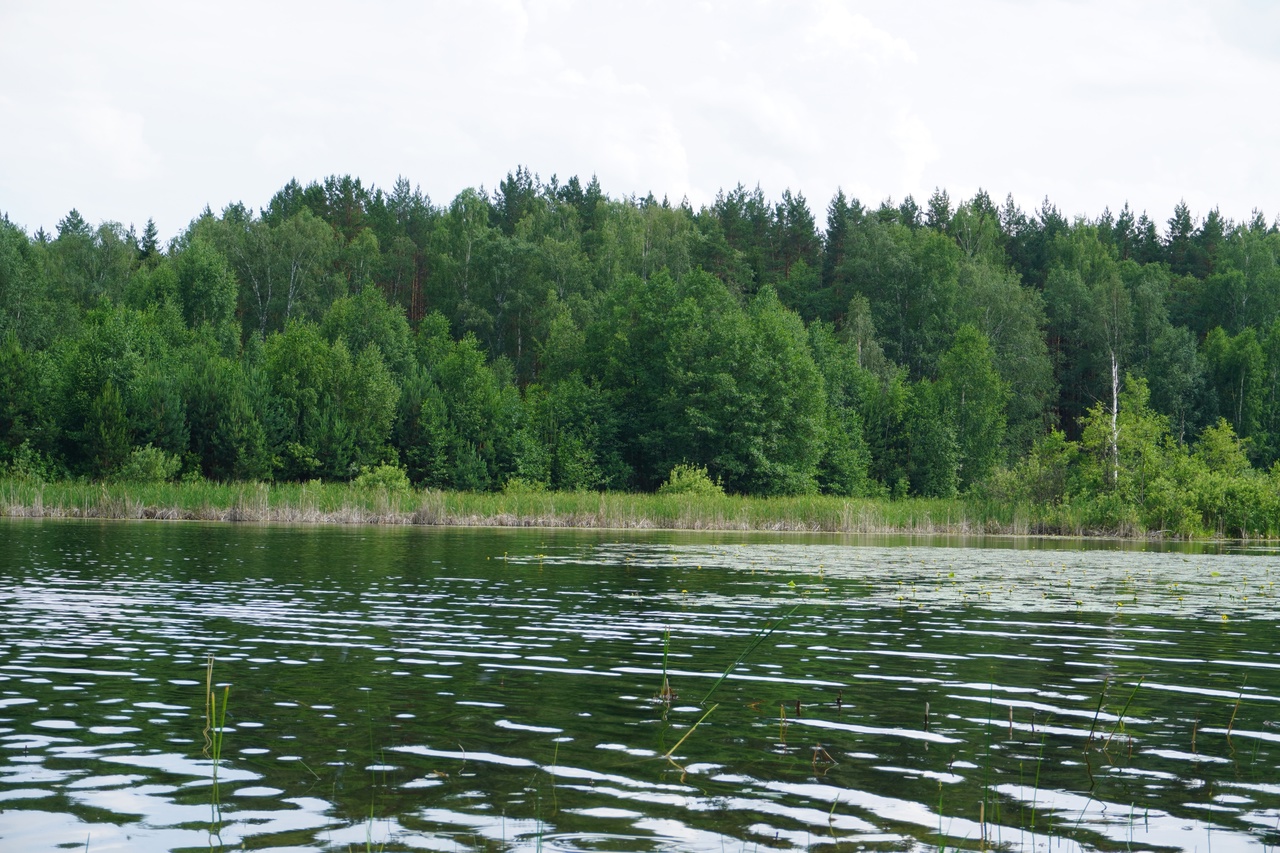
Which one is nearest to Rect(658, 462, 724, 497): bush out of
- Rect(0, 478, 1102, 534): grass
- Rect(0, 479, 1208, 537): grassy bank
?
Rect(0, 479, 1208, 537): grassy bank

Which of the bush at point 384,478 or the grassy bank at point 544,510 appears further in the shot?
the bush at point 384,478

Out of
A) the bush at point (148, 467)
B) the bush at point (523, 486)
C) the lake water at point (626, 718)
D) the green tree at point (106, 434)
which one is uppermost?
the green tree at point (106, 434)

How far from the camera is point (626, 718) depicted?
9.73m

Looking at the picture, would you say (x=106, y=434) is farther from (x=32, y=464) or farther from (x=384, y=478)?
(x=384, y=478)

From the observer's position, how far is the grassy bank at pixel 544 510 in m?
48.8

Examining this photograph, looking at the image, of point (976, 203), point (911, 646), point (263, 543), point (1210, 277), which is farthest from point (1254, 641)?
point (976, 203)

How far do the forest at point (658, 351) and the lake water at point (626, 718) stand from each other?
37697 mm

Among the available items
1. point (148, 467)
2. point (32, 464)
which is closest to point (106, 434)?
point (32, 464)

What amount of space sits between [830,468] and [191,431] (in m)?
38.7

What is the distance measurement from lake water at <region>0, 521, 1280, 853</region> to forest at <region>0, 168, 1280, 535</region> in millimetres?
37697

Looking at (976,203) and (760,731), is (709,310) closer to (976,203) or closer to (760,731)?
(976,203)

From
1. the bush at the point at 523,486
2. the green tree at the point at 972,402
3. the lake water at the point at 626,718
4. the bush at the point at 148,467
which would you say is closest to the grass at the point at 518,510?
the bush at the point at 148,467

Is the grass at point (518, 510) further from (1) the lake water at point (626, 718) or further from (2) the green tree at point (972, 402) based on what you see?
(2) the green tree at point (972, 402)

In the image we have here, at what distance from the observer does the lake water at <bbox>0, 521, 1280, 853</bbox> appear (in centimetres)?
679
